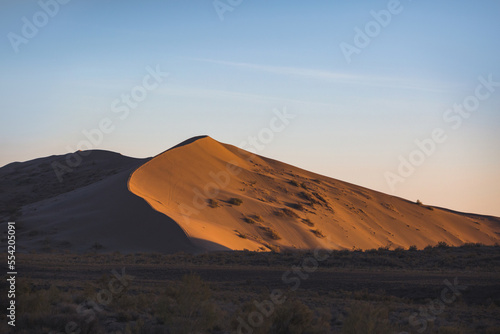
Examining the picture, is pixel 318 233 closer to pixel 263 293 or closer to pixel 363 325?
pixel 263 293

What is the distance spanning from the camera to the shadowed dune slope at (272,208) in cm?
3953

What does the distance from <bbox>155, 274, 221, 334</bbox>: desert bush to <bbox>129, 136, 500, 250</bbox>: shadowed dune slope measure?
64.2ft

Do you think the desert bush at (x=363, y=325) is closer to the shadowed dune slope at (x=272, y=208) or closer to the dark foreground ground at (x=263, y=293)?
the dark foreground ground at (x=263, y=293)

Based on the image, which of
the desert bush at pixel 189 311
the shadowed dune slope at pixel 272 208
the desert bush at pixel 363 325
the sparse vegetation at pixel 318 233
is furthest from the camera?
the sparse vegetation at pixel 318 233

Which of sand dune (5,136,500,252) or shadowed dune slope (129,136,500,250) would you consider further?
shadowed dune slope (129,136,500,250)

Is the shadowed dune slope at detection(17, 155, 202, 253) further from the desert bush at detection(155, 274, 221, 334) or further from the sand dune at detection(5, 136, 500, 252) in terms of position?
the desert bush at detection(155, 274, 221, 334)

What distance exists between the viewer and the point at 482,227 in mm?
62094

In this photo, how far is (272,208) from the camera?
45.1m

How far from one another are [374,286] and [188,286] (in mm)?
8335

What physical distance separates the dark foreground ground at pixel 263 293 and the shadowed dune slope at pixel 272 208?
980cm

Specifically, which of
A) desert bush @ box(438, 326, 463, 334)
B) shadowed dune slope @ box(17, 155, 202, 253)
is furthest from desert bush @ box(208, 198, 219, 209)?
desert bush @ box(438, 326, 463, 334)

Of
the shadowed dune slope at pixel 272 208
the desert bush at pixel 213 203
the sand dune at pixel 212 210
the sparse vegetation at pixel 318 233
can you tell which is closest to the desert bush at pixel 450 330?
the sand dune at pixel 212 210

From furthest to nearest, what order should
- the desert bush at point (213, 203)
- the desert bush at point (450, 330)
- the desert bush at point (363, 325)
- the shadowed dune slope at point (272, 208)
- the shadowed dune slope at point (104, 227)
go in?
the desert bush at point (213, 203) → the shadowed dune slope at point (272, 208) → the shadowed dune slope at point (104, 227) → the desert bush at point (450, 330) → the desert bush at point (363, 325)

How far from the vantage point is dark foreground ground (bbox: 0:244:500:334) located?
38.9 feet
